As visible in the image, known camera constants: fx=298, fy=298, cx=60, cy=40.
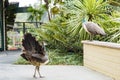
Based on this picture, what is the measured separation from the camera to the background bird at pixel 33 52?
6023mm

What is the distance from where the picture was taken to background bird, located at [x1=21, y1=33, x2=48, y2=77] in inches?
237

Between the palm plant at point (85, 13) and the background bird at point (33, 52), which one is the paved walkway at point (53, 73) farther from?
the palm plant at point (85, 13)

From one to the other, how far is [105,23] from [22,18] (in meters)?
5.29

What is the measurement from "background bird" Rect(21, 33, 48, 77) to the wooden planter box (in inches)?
56.8

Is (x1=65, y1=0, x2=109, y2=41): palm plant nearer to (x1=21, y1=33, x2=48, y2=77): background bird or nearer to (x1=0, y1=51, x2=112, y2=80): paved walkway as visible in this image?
(x1=0, y1=51, x2=112, y2=80): paved walkway

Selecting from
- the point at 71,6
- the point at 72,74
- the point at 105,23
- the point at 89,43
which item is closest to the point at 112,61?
the point at 72,74

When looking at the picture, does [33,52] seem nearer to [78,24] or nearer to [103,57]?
[103,57]

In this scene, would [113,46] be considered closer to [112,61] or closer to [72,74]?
[112,61]

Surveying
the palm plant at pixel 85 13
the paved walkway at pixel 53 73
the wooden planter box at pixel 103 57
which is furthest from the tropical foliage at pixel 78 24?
the paved walkway at pixel 53 73

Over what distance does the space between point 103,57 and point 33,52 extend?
175cm

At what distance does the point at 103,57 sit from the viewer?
6.92 meters

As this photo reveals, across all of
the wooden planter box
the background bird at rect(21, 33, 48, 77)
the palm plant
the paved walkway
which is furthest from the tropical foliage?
the background bird at rect(21, 33, 48, 77)

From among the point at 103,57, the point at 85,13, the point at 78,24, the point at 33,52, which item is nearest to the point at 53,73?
the point at 33,52

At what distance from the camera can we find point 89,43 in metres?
7.76
